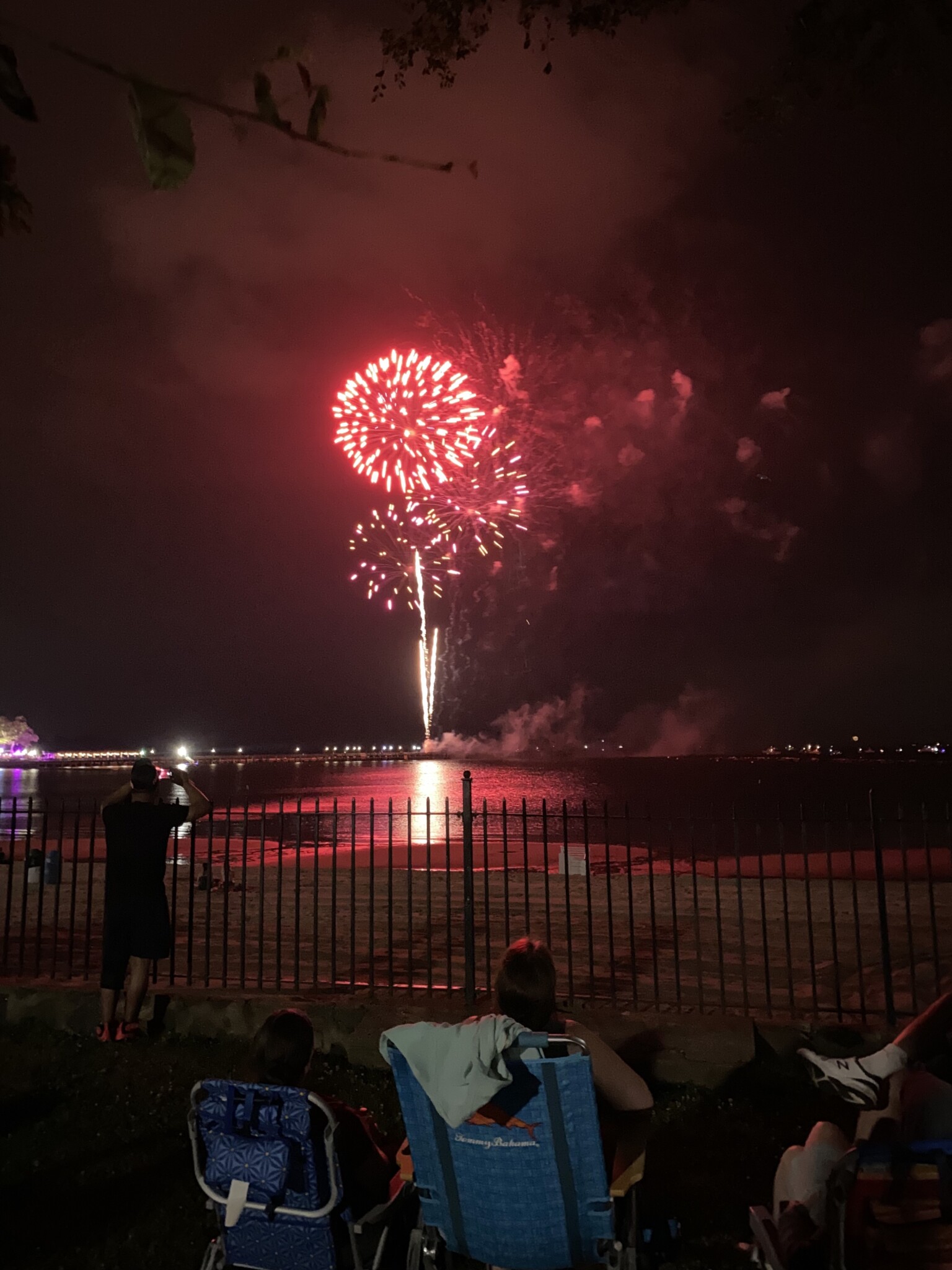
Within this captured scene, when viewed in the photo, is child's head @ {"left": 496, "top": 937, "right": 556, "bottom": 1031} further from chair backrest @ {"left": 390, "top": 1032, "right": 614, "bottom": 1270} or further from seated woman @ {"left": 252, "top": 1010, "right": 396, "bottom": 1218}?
seated woman @ {"left": 252, "top": 1010, "right": 396, "bottom": 1218}

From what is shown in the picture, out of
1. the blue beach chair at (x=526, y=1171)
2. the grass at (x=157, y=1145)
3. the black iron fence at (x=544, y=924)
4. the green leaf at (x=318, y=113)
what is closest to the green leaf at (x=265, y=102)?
the green leaf at (x=318, y=113)

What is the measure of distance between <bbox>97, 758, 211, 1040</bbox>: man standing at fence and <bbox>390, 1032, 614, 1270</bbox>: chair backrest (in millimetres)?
3679

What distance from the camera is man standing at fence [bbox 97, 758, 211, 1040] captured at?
6.18 metres

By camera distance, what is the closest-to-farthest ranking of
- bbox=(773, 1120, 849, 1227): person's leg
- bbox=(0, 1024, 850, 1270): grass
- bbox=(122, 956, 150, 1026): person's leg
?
bbox=(773, 1120, 849, 1227): person's leg
bbox=(0, 1024, 850, 1270): grass
bbox=(122, 956, 150, 1026): person's leg

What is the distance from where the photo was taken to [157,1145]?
4.98m

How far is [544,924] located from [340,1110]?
30.1ft

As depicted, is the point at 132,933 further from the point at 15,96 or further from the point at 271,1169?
the point at 15,96

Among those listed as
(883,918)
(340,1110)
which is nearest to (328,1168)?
(340,1110)

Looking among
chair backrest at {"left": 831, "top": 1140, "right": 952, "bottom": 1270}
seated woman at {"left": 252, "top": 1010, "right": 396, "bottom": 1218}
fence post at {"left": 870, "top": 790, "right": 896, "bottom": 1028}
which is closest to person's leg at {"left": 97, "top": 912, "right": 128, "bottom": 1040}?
seated woman at {"left": 252, "top": 1010, "right": 396, "bottom": 1218}

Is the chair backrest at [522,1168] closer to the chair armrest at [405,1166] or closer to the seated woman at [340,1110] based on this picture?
the chair armrest at [405,1166]

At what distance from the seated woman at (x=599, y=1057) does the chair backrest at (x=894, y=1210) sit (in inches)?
28.7

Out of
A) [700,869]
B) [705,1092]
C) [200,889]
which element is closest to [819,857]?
[700,869]

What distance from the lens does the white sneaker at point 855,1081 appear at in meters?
3.23

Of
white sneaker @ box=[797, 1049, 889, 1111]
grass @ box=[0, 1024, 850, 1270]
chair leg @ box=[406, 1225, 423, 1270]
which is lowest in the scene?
grass @ box=[0, 1024, 850, 1270]
